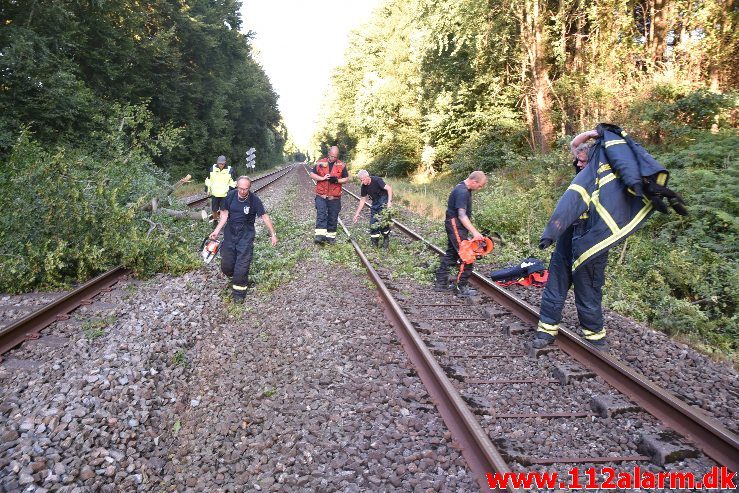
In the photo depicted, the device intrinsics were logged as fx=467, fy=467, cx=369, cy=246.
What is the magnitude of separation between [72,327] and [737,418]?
6.55 m

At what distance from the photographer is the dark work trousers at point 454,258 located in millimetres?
6629

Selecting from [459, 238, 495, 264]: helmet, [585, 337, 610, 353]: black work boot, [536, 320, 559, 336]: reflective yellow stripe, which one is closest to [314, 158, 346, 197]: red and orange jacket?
[459, 238, 495, 264]: helmet

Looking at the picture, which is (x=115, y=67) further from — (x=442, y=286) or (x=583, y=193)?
(x=583, y=193)

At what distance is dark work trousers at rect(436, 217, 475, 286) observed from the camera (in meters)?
6.63

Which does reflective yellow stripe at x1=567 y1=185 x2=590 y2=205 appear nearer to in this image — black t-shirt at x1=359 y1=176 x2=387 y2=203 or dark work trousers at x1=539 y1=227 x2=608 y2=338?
dark work trousers at x1=539 y1=227 x2=608 y2=338

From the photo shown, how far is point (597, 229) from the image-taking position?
14.3ft

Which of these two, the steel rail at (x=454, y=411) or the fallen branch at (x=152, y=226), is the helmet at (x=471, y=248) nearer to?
the steel rail at (x=454, y=411)

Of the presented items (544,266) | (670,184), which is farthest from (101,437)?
(670,184)

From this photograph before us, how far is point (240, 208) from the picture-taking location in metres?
6.96

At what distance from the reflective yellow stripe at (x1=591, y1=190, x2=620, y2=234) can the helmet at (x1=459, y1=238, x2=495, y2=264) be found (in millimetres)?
2144

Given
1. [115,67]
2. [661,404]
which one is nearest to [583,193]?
[661,404]

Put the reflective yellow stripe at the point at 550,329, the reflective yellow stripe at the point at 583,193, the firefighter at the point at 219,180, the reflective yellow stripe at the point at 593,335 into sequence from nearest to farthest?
the reflective yellow stripe at the point at 583,193 → the reflective yellow stripe at the point at 593,335 → the reflective yellow stripe at the point at 550,329 → the firefighter at the point at 219,180

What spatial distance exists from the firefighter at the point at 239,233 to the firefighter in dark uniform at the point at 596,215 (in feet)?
13.6

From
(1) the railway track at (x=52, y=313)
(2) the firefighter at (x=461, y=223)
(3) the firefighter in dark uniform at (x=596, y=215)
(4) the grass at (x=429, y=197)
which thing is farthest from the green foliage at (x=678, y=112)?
(1) the railway track at (x=52, y=313)
